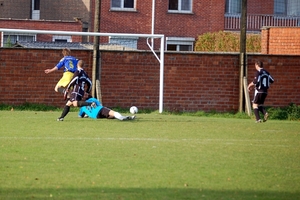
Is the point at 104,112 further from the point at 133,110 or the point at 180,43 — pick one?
the point at 180,43

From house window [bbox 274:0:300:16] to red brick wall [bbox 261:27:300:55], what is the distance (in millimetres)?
15116

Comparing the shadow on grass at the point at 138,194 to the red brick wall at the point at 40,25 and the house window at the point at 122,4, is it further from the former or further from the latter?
the house window at the point at 122,4

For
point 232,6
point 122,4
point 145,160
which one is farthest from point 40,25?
point 145,160

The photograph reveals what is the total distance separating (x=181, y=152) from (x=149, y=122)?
658 centimetres

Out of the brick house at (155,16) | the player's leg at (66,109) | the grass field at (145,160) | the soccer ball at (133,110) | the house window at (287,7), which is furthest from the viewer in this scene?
the house window at (287,7)

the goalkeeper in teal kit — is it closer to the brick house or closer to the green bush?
the green bush

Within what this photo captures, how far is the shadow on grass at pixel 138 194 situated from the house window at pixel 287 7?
119 ft

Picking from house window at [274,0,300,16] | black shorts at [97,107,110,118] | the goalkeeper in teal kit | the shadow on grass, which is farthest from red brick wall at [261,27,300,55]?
the shadow on grass

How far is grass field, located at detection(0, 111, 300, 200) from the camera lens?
1005 cm

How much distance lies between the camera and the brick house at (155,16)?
41.7 m

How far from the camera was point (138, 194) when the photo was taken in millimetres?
9766

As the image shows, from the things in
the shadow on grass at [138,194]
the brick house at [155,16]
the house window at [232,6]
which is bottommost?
the shadow on grass at [138,194]

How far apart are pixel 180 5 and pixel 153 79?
60.6ft

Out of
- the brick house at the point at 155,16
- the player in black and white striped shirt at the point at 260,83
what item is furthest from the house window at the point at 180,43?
the player in black and white striped shirt at the point at 260,83
